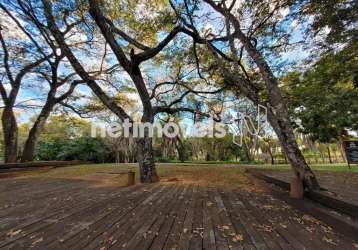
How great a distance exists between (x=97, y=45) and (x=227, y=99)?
24.5ft

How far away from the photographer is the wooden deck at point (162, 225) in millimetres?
1997

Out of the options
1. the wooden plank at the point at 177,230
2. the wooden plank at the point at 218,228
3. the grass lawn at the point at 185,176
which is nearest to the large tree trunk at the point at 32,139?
the grass lawn at the point at 185,176

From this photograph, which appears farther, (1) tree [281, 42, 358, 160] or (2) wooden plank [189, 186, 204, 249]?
(1) tree [281, 42, 358, 160]

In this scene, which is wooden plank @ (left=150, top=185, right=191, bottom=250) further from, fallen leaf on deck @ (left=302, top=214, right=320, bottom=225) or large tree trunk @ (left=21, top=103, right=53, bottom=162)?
large tree trunk @ (left=21, top=103, right=53, bottom=162)

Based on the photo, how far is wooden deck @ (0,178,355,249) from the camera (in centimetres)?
200

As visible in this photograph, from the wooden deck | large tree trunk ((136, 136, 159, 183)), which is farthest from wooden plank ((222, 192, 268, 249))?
large tree trunk ((136, 136, 159, 183))

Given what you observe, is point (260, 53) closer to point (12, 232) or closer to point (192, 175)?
point (192, 175)

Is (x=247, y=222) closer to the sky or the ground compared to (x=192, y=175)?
closer to the ground

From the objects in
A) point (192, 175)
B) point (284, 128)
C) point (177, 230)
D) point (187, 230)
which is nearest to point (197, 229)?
point (187, 230)

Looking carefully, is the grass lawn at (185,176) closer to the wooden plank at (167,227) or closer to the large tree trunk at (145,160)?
the large tree trunk at (145,160)

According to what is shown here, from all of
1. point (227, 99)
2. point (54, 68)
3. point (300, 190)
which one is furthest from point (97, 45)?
point (300, 190)

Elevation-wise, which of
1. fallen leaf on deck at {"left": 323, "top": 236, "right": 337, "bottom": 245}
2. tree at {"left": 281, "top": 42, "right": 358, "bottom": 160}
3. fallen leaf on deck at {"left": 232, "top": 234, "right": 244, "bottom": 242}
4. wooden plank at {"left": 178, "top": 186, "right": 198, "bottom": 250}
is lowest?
fallen leaf on deck at {"left": 323, "top": 236, "right": 337, "bottom": 245}

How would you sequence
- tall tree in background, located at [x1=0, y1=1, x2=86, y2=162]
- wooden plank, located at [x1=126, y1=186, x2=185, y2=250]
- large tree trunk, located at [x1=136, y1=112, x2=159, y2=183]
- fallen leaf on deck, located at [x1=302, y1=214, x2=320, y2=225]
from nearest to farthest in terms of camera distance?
wooden plank, located at [x1=126, y1=186, x2=185, y2=250], fallen leaf on deck, located at [x1=302, y1=214, x2=320, y2=225], large tree trunk, located at [x1=136, y1=112, x2=159, y2=183], tall tree in background, located at [x1=0, y1=1, x2=86, y2=162]

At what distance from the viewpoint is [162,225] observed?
246 centimetres
